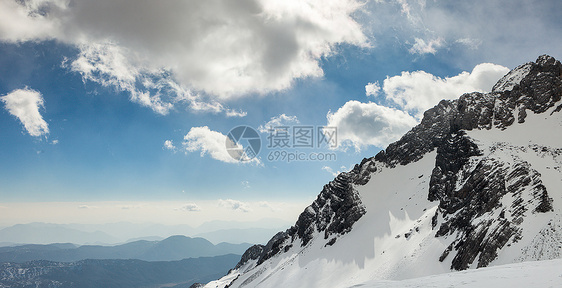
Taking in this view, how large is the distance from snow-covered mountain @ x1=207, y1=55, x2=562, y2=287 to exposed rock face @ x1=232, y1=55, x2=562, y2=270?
0.18 meters

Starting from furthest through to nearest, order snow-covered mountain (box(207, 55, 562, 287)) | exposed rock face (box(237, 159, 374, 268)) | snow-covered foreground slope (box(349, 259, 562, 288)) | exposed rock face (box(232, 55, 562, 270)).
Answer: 1. exposed rock face (box(237, 159, 374, 268))
2. exposed rock face (box(232, 55, 562, 270))
3. snow-covered mountain (box(207, 55, 562, 287))
4. snow-covered foreground slope (box(349, 259, 562, 288))

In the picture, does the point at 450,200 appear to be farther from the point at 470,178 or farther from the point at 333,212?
the point at 333,212

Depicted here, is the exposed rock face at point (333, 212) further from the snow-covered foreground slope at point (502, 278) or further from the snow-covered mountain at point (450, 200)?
the snow-covered foreground slope at point (502, 278)

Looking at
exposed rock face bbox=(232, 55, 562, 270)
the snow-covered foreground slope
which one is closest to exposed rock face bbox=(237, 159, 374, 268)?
exposed rock face bbox=(232, 55, 562, 270)

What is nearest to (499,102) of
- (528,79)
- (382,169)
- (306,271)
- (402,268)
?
(528,79)

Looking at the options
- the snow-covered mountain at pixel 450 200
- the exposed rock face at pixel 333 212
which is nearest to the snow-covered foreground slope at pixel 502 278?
the snow-covered mountain at pixel 450 200

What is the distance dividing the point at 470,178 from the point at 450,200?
513 centimetres

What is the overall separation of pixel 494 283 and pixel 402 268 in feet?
106

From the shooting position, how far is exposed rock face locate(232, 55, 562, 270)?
107 ft

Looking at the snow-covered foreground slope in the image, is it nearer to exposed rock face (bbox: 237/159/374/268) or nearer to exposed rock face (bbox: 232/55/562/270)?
exposed rock face (bbox: 232/55/562/270)

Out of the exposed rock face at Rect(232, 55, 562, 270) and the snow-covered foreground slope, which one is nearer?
the snow-covered foreground slope

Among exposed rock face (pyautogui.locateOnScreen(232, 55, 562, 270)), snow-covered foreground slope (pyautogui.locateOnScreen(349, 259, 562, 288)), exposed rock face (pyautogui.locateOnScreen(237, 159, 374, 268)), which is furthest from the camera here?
exposed rock face (pyautogui.locateOnScreen(237, 159, 374, 268))

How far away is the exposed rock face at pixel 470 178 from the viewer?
3253cm

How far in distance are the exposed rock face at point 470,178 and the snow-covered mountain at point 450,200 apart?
18 cm
